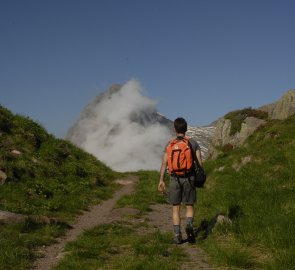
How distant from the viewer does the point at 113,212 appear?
56.5 ft

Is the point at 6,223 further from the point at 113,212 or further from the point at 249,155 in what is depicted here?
the point at 249,155

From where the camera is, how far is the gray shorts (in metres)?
10.9

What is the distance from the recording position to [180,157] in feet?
35.2

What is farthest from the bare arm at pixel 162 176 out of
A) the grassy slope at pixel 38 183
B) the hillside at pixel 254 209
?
the grassy slope at pixel 38 183

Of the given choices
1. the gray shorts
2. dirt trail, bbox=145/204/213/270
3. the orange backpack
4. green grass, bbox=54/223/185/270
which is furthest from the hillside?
the orange backpack

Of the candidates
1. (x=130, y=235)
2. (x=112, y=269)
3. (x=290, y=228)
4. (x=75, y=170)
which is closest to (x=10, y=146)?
(x=75, y=170)

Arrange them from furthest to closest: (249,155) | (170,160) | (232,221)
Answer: (249,155) < (232,221) < (170,160)

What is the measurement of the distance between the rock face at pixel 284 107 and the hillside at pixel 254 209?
9116 millimetres

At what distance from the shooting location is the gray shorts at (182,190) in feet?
35.8

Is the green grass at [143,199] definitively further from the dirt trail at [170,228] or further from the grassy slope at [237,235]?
the dirt trail at [170,228]

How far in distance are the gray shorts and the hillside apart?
1224mm

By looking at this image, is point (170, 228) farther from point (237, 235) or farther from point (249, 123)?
point (249, 123)

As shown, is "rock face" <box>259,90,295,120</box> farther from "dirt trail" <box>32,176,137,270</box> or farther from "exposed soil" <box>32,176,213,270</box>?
"exposed soil" <box>32,176,213,270</box>

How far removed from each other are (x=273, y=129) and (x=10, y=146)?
52.8ft
